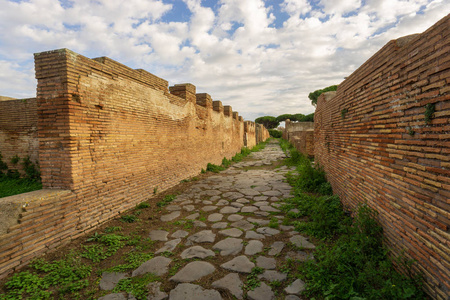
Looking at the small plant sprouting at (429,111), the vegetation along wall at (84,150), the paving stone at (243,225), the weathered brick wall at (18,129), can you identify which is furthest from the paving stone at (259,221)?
the weathered brick wall at (18,129)

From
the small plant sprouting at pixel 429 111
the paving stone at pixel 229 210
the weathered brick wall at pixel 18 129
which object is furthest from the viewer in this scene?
the weathered brick wall at pixel 18 129

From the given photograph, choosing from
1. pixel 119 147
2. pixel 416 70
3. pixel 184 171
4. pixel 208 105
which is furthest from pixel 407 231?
pixel 208 105

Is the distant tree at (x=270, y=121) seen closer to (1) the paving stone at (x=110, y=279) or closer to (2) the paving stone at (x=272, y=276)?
(2) the paving stone at (x=272, y=276)

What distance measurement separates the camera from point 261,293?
2.14 m

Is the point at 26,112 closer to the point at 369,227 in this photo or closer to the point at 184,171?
the point at 184,171

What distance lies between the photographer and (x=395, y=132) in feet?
7.89

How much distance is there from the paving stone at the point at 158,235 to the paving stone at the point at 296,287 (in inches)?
78.5

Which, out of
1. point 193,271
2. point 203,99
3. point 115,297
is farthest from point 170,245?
point 203,99

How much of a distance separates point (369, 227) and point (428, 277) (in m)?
0.95

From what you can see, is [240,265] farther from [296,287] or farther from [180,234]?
[180,234]

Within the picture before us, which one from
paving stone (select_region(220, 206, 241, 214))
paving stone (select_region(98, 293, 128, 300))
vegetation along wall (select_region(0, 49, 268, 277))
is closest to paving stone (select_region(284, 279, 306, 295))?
paving stone (select_region(98, 293, 128, 300))

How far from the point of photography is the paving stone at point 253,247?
2947mm

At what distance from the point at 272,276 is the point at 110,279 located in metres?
1.81

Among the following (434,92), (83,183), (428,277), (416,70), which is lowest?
(428,277)
